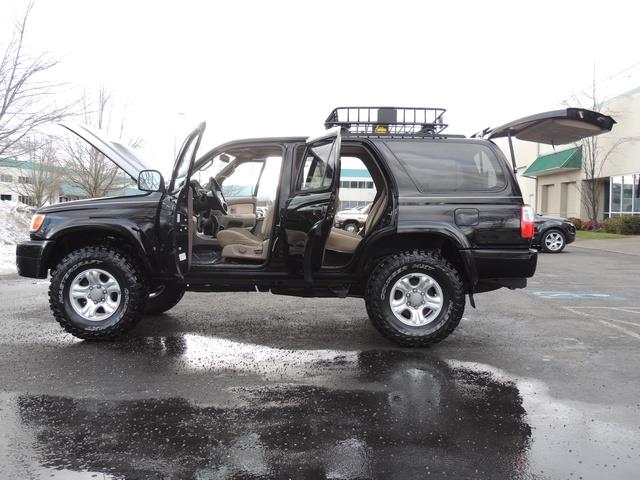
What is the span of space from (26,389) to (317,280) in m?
2.56

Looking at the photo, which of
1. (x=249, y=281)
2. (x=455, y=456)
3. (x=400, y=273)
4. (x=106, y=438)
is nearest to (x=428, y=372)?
(x=400, y=273)

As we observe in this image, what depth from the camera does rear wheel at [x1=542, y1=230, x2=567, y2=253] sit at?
16109 millimetres

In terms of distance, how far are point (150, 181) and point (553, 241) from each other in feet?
47.3

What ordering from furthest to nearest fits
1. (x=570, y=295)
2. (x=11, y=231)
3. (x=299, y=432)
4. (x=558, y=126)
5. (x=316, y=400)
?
(x=11, y=231) → (x=570, y=295) → (x=558, y=126) → (x=316, y=400) → (x=299, y=432)

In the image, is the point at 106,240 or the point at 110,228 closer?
the point at 110,228

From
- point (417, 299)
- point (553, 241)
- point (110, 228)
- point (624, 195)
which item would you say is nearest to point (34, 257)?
point (110, 228)

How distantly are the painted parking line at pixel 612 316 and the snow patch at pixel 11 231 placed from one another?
33.6 ft

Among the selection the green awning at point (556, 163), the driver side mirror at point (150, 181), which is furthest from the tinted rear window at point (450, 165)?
the green awning at point (556, 163)

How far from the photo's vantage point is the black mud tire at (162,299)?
5.98m

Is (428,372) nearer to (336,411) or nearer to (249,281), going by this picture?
(336,411)

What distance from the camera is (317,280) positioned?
5.03 metres

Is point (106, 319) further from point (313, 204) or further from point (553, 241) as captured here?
point (553, 241)

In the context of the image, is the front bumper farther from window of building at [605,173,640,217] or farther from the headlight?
window of building at [605,173,640,217]

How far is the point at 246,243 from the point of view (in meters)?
5.38
